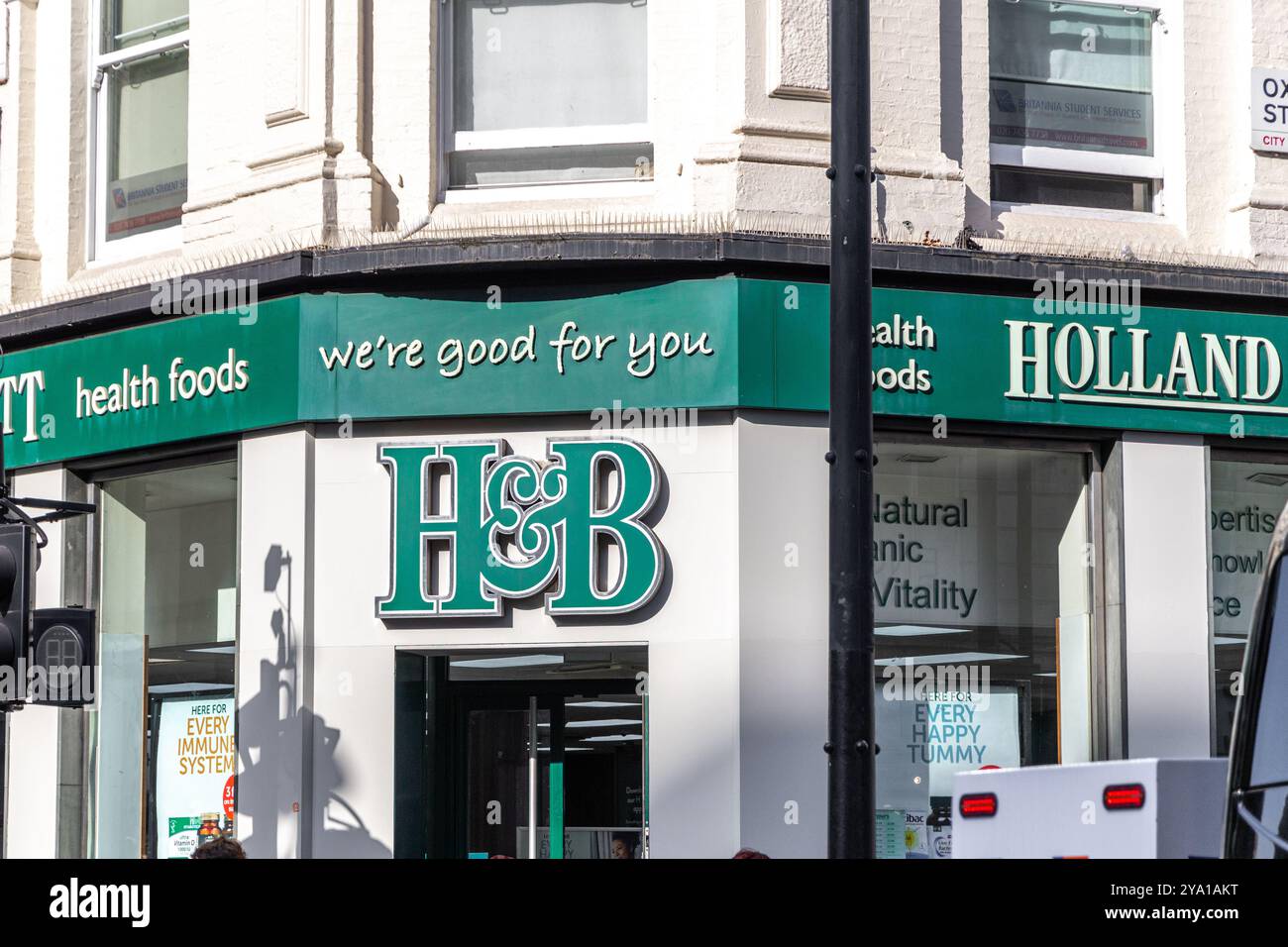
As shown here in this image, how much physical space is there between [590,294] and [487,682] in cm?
275

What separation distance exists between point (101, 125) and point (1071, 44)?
7464 mm

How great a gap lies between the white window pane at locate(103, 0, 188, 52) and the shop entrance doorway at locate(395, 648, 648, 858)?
5.50 meters

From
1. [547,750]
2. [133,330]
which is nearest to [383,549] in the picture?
[547,750]

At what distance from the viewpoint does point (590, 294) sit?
11.4 m

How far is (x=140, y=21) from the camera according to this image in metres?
13.8

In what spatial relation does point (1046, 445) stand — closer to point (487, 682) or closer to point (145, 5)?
point (487, 682)

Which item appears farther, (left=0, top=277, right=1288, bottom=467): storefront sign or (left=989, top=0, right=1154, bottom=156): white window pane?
(left=989, top=0, right=1154, bottom=156): white window pane

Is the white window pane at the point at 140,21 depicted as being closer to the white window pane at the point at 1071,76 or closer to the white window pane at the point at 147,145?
the white window pane at the point at 147,145

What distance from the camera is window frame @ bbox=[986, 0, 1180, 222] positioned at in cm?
1248
